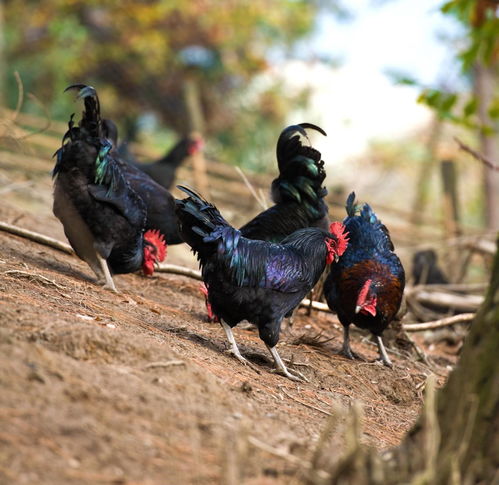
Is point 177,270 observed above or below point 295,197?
below

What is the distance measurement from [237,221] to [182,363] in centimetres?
935

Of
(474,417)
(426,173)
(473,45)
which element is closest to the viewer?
(474,417)

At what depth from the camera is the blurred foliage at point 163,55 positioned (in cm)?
1905

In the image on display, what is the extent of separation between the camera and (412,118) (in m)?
30.0

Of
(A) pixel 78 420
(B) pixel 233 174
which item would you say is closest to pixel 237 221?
(B) pixel 233 174

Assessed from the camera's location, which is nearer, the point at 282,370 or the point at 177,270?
the point at 282,370

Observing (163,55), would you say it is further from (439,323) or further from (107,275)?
(439,323)

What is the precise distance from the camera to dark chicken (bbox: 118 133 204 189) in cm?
885

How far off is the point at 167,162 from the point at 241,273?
6.02m

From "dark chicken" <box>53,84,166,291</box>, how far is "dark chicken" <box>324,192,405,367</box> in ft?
6.15

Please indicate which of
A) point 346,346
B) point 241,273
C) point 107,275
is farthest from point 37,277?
point 346,346

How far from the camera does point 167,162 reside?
419 inches

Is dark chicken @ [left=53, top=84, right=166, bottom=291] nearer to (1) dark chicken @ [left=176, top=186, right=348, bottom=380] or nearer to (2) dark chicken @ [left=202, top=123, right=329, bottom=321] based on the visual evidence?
A: (2) dark chicken @ [left=202, top=123, right=329, bottom=321]

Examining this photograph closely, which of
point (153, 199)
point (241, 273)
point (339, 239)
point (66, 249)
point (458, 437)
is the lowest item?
point (66, 249)
